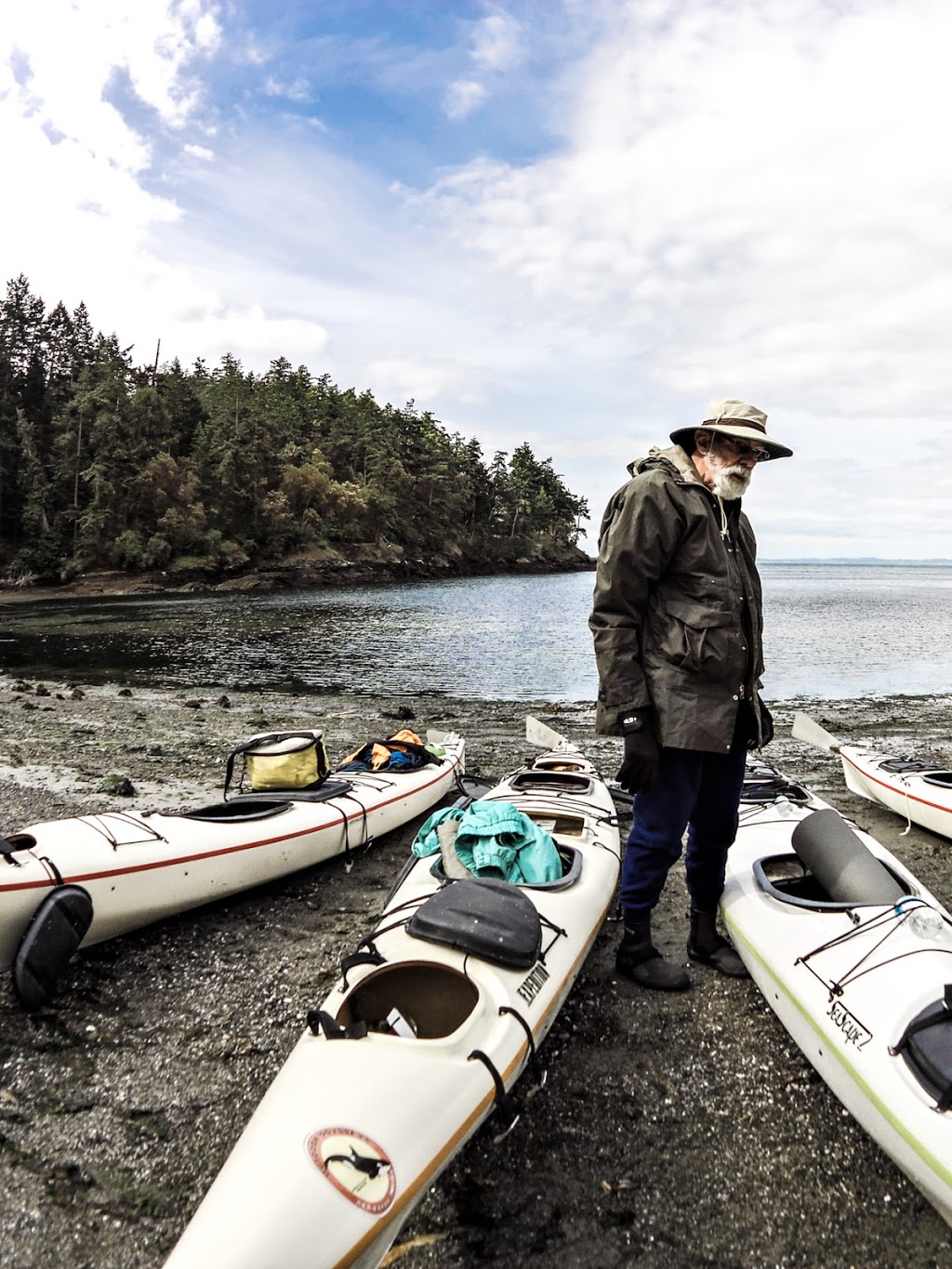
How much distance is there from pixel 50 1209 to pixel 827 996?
2.99 meters

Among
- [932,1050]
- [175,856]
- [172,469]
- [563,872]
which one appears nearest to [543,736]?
[563,872]

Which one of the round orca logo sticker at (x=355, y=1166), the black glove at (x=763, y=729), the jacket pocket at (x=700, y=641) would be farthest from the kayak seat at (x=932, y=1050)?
the round orca logo sticker at (x=355, y=1166)

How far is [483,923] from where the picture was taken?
9.91ft

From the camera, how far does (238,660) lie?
1992 cm

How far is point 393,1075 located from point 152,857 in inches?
97.1

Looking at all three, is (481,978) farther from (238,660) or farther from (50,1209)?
(238,660)

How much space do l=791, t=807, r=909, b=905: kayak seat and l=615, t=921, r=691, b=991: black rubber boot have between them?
0.90m

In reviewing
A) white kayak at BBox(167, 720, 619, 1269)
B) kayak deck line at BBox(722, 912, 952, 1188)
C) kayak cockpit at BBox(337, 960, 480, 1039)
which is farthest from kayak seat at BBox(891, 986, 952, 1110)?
kayak cockpit at BBox(337, 960, 480, 1039)

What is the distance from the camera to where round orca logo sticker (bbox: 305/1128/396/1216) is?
2.00 metres

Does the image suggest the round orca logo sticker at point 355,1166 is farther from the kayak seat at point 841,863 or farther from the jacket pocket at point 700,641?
the kayak seat at point 841,863

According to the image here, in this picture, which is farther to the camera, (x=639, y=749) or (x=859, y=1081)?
(x=639, y=749)

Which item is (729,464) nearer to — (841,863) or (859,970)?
(841,863)

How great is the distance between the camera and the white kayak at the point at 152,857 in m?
3.44

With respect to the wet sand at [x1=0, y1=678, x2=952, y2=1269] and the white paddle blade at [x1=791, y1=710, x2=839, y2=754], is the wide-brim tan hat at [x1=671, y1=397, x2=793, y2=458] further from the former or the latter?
the white paddle blade at [x1=791, y1=710, x2=839, y2=754]
